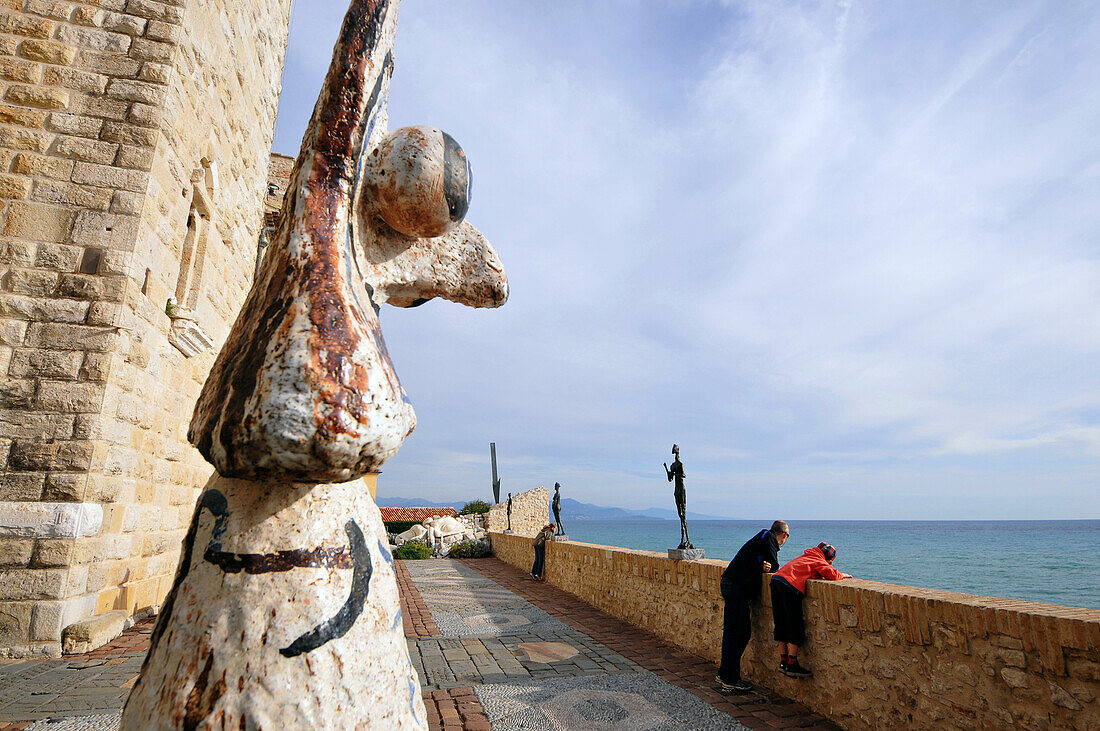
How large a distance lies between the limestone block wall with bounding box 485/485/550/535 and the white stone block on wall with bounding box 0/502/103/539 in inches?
664

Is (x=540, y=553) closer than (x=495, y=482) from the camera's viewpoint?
Yes

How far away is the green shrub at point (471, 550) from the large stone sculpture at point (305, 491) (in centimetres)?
1671

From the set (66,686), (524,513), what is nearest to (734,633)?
(66,686)

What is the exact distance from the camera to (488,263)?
1.32 metres

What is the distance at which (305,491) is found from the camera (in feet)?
2.99

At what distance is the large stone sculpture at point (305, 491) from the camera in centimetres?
78

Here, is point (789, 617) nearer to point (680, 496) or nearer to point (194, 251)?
point (680, 496)

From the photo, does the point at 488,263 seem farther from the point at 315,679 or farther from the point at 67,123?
the point at 67,123

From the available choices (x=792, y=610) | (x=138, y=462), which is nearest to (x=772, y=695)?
(x=792, y=610)

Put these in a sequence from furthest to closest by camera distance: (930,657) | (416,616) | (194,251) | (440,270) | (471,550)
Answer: (471,550) < (416,616) < (194,251) < (930,657) < (440,270)

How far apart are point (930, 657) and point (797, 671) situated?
43.2 inches

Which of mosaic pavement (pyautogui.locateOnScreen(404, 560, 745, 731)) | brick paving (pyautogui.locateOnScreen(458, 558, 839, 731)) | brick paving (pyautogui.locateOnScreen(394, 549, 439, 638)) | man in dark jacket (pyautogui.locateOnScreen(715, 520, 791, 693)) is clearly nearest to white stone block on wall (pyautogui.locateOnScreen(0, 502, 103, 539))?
brick paving (pyautogui.locateOnScreen(394, 549, 439, 638))

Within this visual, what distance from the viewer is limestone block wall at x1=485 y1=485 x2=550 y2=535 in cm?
2091

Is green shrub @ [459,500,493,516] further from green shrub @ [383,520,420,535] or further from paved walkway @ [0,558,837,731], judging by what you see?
paved walkway @ [0,558,837,731]
